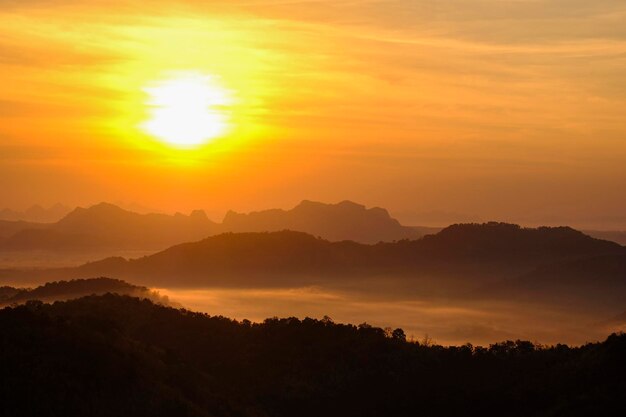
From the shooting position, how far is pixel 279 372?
69.3 metres

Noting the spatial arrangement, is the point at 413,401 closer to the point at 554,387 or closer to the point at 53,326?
the point at 554,387

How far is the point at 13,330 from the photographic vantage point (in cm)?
5859

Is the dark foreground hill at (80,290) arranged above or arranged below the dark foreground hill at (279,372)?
above

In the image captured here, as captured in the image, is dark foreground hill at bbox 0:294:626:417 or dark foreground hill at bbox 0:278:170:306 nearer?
dark foreground hill at bbox 0:294:626:417

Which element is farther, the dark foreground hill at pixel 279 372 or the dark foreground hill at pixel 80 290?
the dark foreground hill at pixel 80 290

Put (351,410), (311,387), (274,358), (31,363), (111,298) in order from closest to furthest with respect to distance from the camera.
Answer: (31,363) → (351,410) → (311,387) → (274,358) → (111,298)

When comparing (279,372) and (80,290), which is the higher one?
(80,290)

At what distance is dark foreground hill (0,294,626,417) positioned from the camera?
52.4 meters

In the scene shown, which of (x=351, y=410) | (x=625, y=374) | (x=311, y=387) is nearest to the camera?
(x=625, y=374)

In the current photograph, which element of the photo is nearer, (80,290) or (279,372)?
(279,372)

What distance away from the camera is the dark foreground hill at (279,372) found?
52.4m

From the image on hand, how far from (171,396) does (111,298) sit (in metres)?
37.7

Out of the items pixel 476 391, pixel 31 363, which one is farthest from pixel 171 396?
pixel 476 391

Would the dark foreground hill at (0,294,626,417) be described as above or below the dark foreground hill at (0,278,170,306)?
below
